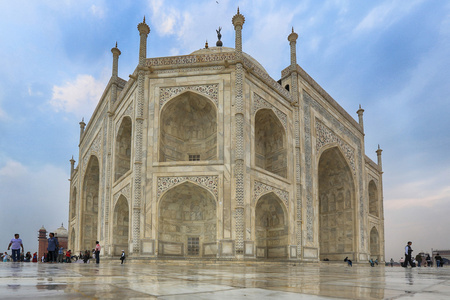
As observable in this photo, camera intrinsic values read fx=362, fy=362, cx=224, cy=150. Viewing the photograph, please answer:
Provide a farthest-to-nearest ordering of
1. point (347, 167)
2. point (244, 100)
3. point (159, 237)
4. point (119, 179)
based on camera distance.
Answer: point (347, 167)
point (119, 179)
point (244, 100)
point (159, 237)

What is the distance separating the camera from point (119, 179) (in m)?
17.1

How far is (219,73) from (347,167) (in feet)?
42.9

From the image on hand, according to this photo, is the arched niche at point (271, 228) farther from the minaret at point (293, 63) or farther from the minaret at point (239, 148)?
the minaret at point (293, 63)

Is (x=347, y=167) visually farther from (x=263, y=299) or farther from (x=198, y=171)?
(x=263, y=299)

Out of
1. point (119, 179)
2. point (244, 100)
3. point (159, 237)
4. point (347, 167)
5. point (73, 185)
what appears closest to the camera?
point (159, 237)

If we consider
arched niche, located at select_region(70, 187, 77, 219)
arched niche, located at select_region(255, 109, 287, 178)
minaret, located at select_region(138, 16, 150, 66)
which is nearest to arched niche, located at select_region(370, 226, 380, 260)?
arched niche, located at select_region(255, 109, 287, 178)

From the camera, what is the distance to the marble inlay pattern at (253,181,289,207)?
50.0 ft

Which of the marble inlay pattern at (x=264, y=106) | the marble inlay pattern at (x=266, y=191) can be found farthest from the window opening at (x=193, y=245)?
the marble inlay pattern at (x=264, y=106)

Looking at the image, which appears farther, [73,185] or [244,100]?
[73,185]

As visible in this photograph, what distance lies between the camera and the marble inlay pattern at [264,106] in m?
16.3

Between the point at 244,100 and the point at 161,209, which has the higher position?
the point at 244,100

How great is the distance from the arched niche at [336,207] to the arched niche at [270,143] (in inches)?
249

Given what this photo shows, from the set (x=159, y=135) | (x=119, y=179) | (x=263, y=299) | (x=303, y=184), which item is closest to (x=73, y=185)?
(x=119, y=179)

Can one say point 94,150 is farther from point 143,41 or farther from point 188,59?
point 188,59
